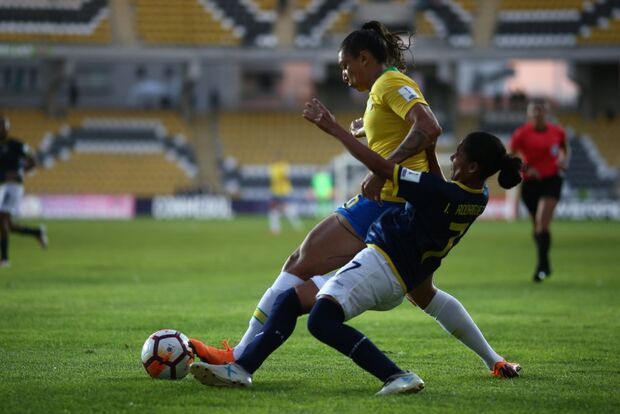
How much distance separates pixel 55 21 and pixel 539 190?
103ft

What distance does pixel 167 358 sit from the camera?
733 centimetres

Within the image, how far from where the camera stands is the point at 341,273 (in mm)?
6680

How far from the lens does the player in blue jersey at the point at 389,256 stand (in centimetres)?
654

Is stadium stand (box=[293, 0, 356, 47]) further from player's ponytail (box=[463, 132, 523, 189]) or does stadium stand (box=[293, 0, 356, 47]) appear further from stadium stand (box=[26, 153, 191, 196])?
player's ponytail (box=[463, 132, 523, 189])

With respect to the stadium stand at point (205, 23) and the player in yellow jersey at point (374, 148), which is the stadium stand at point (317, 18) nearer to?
the stadium stand at point (205, 23)

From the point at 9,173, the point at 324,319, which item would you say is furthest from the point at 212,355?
the point at 9,173

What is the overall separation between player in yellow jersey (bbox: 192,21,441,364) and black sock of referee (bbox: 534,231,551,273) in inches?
347

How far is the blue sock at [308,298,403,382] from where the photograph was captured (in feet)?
21.5

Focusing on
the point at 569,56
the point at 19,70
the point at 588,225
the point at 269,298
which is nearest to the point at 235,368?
the point at 269,298

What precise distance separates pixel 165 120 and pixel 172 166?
264 cm

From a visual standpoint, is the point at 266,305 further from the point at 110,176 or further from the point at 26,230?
the point at 110,176

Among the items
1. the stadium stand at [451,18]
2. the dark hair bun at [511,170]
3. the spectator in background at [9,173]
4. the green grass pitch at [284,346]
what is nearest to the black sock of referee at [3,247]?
the spectator in background at [9,173]

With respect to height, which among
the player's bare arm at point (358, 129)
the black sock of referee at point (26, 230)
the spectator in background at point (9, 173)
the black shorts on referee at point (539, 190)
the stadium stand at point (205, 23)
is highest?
the player's bare arm at point (358, 129)

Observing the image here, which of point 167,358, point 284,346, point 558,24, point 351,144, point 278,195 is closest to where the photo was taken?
point 351,144
